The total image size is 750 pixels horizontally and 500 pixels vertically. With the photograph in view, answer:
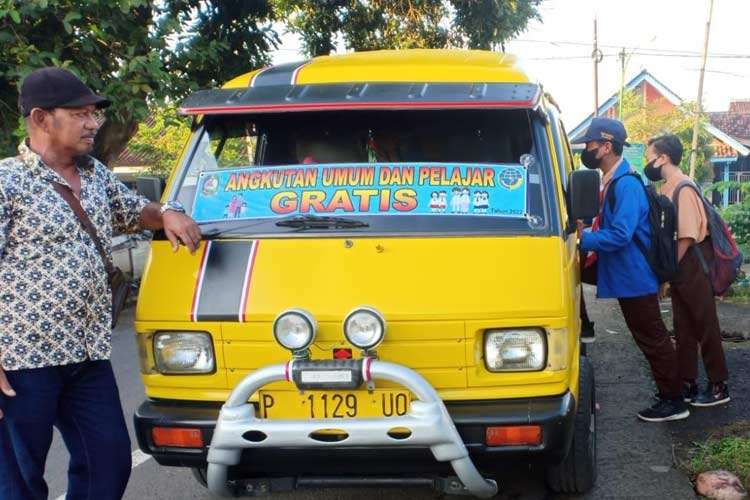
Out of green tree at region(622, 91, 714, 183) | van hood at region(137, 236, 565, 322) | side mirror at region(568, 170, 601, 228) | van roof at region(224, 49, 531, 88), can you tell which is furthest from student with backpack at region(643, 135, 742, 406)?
green tree at region(622, 91, 714, 183)

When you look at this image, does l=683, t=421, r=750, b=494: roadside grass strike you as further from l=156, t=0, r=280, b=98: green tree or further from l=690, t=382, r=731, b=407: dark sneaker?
l=156, t=0, r=280, b=98: green tree

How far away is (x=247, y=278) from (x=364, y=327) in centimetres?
55

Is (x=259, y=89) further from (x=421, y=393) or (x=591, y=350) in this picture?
(x=591, y=350)

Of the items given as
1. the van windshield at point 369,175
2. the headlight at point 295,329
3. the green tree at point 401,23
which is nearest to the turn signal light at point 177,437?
the headlight at point 295,329

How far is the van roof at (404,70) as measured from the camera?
3.72m

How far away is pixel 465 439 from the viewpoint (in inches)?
116

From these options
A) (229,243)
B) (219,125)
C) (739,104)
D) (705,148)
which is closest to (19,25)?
(219,125)

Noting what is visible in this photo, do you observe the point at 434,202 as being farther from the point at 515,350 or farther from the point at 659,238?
the point at 659,238

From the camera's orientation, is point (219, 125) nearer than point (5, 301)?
No

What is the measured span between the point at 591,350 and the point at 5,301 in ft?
17.5

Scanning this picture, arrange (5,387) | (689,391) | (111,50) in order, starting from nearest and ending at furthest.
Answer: (5,387) < (689,391) < (111,50)

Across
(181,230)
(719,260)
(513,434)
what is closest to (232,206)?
(181,230)

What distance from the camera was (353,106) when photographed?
3508 millimetres

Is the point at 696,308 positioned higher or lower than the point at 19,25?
lower
